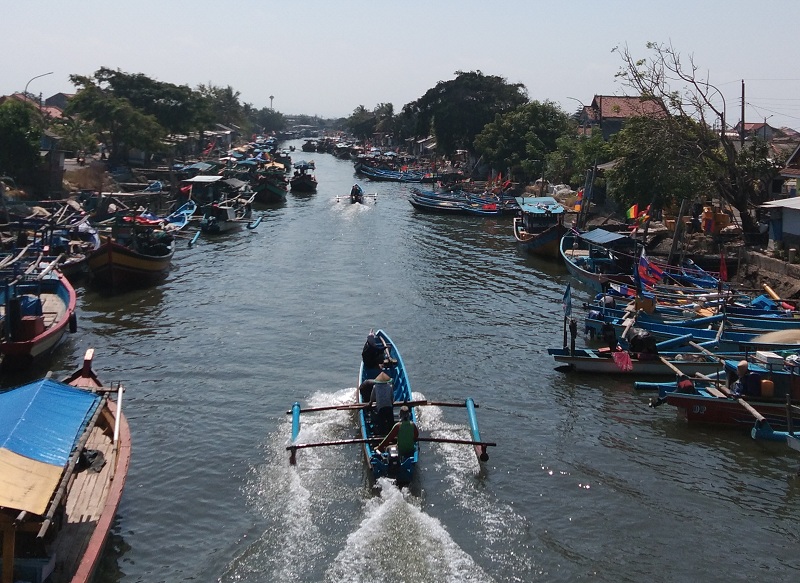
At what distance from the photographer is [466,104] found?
268ft

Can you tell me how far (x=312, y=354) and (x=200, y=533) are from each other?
11408 mm

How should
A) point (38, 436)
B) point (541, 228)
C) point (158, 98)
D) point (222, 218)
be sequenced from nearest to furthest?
1. point (38, 436)
2. point (541, 228)
3. point (222, 218)
4. point (158, 98)

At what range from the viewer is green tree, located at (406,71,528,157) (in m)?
81.4

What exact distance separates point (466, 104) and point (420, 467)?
2676 inches

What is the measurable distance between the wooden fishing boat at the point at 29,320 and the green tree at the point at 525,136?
46.9 meters

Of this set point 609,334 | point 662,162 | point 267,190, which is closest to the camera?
point 609,334

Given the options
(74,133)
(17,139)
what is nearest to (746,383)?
(17,139)

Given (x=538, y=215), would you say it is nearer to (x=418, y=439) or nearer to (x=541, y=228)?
(x=541, y=228)

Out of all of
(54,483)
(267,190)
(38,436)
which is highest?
(267,190)

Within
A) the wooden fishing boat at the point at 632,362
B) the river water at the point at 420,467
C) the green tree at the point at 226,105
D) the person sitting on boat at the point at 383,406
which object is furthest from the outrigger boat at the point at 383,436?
the green tree at the point at 226,105

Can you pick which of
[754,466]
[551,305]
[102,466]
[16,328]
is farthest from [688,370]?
[16,328]

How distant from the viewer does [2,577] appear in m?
11.0

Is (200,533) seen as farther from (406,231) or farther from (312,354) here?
(406,231)

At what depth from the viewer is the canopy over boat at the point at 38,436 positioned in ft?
36.8
